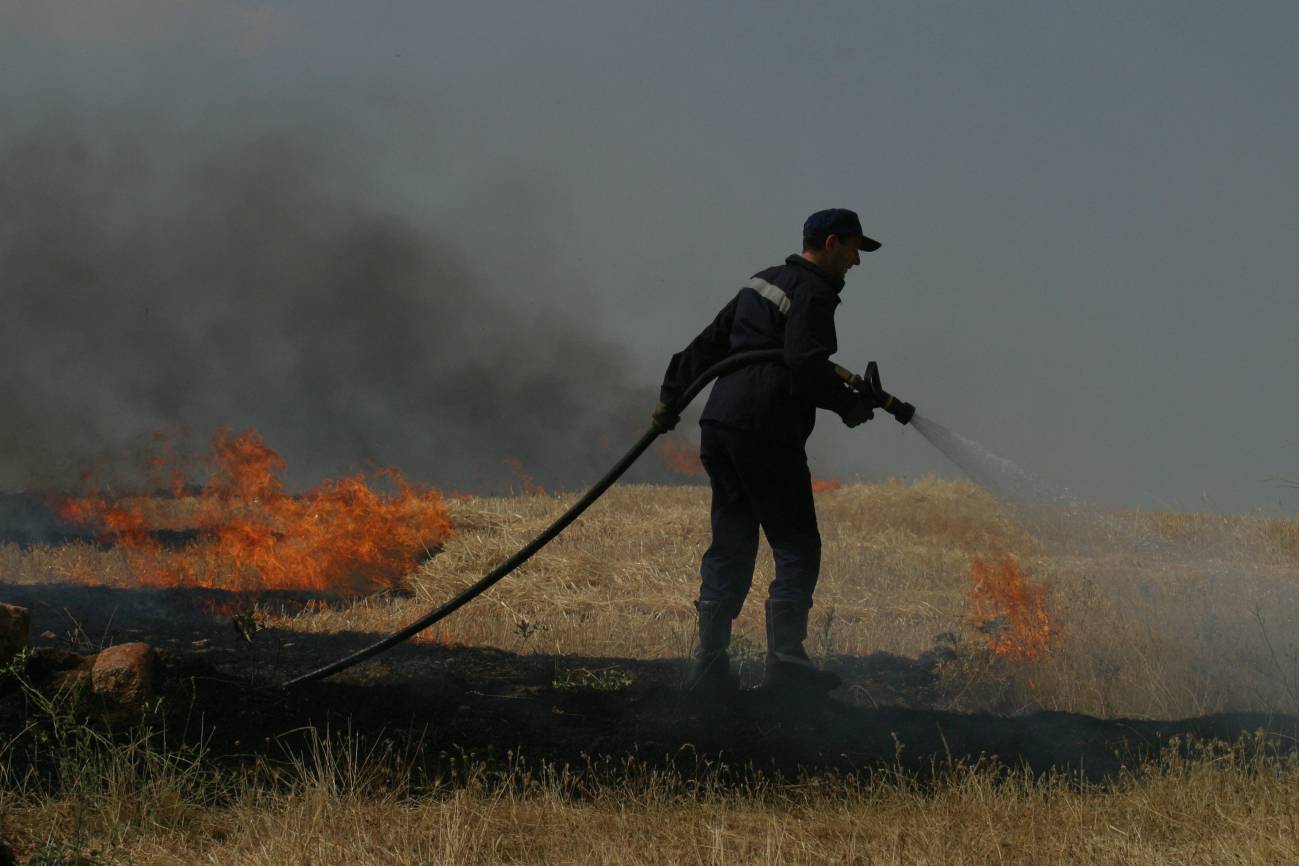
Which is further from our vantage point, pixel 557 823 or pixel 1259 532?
pixel 1259 532

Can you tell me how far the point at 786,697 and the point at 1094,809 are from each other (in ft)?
5.41

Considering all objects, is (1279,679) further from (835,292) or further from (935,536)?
(935,536)

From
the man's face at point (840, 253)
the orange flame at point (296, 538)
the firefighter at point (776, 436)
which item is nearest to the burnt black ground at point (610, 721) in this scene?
the firefighter at point (776, 436)

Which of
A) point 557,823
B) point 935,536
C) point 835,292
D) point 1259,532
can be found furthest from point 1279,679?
point 1259,532

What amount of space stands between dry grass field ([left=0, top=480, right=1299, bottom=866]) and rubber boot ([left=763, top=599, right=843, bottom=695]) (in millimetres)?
723

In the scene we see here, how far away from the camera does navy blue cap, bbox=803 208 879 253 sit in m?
5.98

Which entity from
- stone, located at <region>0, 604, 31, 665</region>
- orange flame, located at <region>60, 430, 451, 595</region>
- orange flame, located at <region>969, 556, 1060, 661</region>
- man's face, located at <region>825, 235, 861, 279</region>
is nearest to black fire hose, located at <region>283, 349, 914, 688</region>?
man's face, located at <region>825, 235, 861, 279</region>

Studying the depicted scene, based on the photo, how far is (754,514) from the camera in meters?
6.20

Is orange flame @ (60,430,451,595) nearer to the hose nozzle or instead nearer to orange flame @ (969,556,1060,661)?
orange flame @ (969,556,1060,661)

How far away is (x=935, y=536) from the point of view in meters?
12.8

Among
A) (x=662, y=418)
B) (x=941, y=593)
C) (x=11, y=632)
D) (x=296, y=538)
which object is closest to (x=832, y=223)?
(x=662, y=418)

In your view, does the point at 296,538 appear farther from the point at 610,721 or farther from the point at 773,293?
the point at 773,293

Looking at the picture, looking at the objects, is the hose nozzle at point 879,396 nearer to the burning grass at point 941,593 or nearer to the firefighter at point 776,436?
the firefighter at point 776,436

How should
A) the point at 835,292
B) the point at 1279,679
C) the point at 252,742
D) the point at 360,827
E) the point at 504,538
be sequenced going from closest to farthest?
the point at 360,827 → the point at 252,742 → the point at 835,292 → the point at 1279,679 → the point at 504,538
